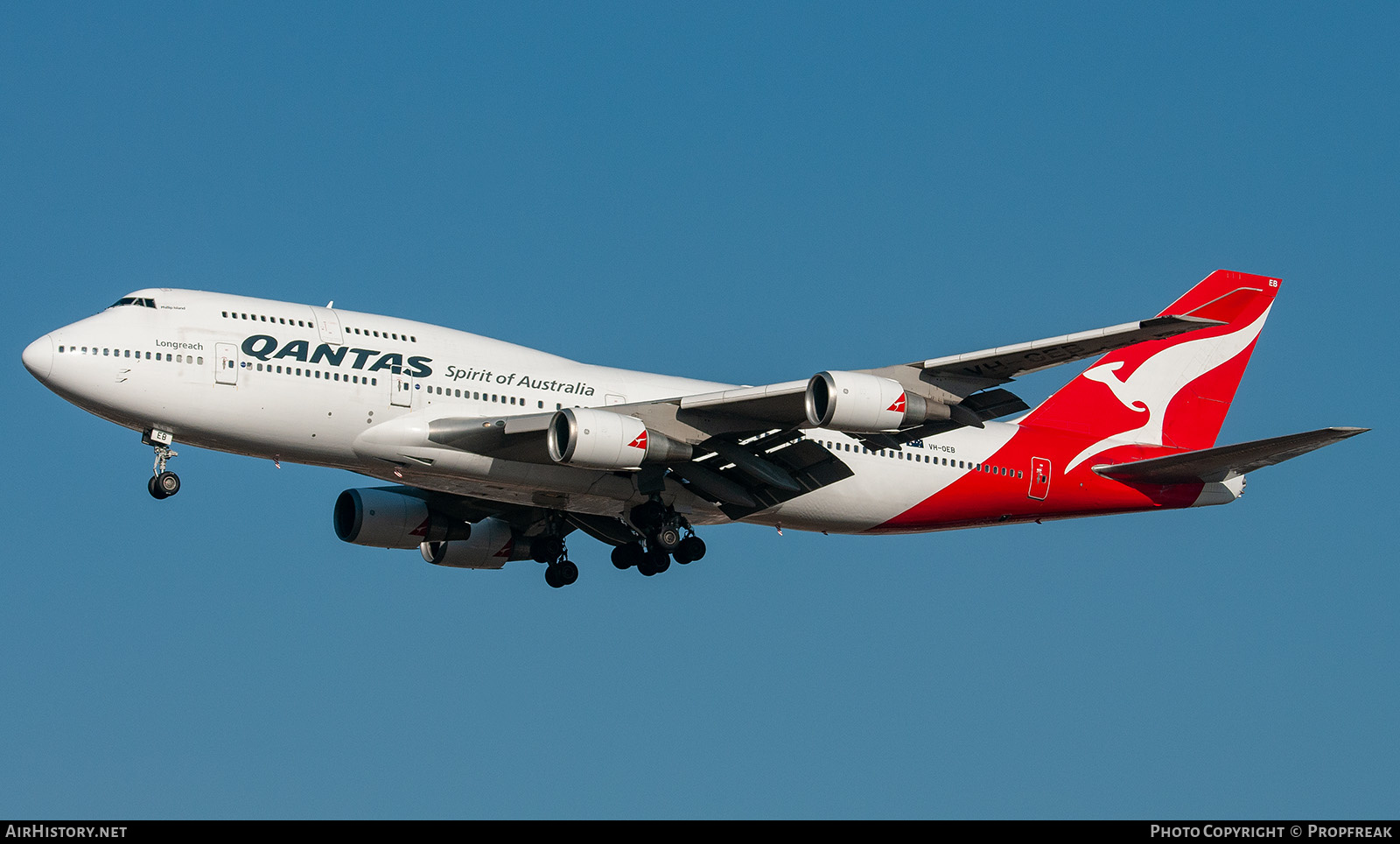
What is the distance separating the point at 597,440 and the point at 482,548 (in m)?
8.74

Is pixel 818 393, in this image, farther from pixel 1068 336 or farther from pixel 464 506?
pixel 464 506

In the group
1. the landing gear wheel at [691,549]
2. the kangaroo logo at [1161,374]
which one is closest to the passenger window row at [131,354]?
the landing gear wheel at [691,549]

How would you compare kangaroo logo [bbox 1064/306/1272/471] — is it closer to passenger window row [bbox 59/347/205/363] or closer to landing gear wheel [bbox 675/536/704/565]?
landing gear wheel [bbox 675/536/704/565]

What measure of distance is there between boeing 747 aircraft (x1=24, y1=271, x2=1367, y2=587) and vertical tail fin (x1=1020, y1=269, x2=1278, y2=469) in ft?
0.68

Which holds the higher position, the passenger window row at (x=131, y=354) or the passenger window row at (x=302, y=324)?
the passenger window row at (x=302, y=324)

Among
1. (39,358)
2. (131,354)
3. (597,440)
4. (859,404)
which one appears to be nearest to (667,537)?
(597,440)

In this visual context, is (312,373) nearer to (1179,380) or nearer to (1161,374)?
(1161,374)

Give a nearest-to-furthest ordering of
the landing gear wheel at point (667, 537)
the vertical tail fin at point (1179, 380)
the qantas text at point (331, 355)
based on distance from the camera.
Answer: the qantas text at point (331, 355) → the landing gear wheel at point (667, 537) → the vertical tail fin at point (1179, 380)

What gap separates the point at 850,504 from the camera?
3541 centimetres

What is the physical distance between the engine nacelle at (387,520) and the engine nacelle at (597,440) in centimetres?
690

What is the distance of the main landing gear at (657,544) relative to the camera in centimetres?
3362

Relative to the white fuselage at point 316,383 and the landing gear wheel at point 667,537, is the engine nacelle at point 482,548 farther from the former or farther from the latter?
the landing gear wheel at point 667,537
